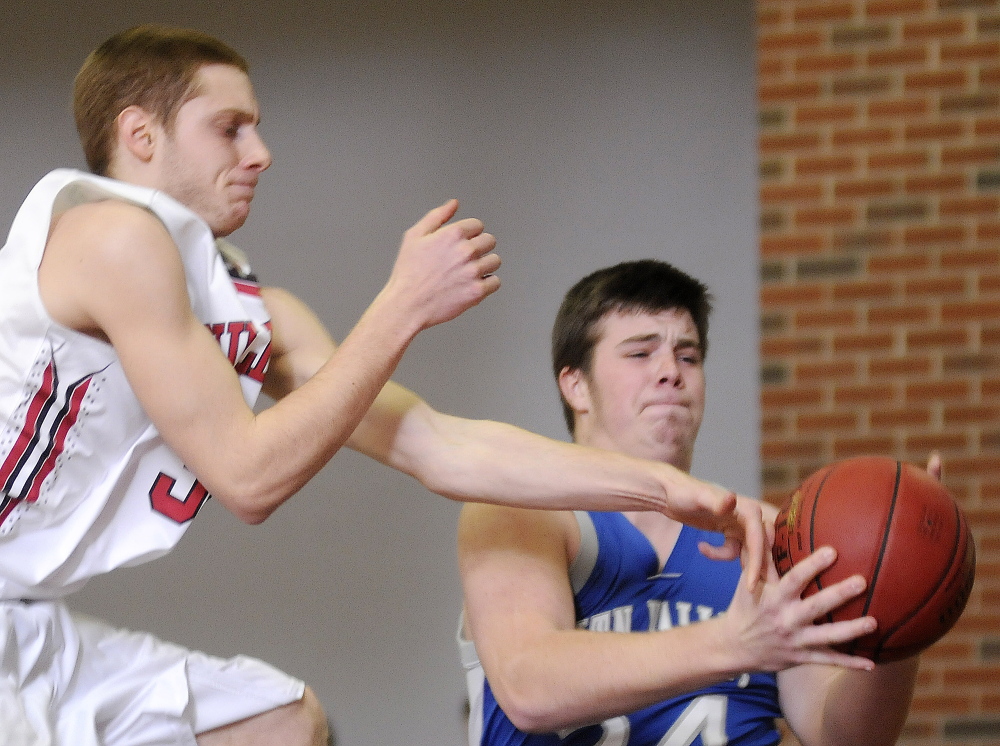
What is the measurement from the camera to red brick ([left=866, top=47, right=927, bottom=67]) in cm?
294

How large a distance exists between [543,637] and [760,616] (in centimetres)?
43

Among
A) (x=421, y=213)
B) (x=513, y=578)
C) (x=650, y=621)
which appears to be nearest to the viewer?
(x=513, y=578)

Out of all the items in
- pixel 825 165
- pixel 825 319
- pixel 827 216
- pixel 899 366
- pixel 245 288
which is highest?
pixel 825 165

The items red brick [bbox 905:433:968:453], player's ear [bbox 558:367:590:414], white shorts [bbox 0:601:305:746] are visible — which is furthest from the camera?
red brick [bbox 905:433:968:453]

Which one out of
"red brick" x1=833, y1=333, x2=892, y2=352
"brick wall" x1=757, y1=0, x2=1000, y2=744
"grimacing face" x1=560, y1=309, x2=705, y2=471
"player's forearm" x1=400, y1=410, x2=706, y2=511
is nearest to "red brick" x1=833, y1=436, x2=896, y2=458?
"brick wall" x1=757, y1=0, x2=1000, y2=744

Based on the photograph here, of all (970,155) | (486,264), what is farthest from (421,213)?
(486,264)

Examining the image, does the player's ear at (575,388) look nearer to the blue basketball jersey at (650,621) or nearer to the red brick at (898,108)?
the blue basketball jersey at (650,621)

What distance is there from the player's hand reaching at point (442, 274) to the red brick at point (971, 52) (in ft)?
6.31

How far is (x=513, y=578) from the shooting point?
1700 millimetres

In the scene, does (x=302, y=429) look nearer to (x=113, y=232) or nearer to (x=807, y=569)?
(x=113, y=232)

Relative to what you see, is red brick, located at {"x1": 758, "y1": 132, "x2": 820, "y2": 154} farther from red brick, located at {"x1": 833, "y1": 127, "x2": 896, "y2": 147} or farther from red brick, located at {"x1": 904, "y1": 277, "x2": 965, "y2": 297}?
Answer: red brick, located at {"x1": 904, "y1": 277, "x2": 965, "y2": 297}

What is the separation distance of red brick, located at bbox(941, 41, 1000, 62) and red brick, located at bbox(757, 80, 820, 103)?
348 mm

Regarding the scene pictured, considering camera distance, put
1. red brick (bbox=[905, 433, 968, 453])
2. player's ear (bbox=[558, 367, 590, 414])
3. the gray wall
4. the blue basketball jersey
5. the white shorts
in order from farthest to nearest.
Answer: the gray wall < red brick (bbox=[905, 433, 968, 453]) < player's ear (bbox=[558, 367, 590, 414]) < the blue basketball jersey < the white shorts

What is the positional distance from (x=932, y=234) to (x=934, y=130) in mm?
279
